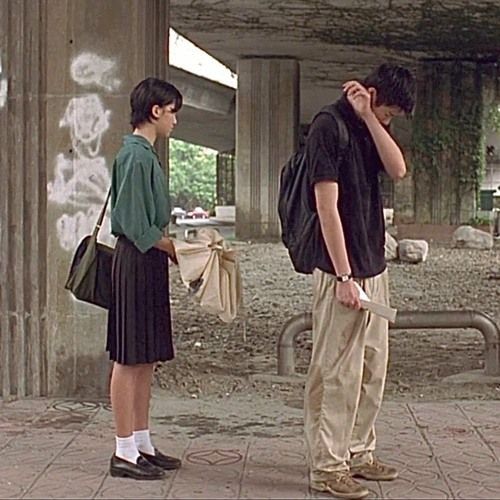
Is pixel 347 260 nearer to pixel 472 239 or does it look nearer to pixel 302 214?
pixel 302 214

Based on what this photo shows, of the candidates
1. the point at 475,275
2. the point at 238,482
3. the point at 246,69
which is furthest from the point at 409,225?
the point at 238,482

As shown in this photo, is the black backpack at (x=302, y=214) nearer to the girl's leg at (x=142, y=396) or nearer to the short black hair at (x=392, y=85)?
the short black hair at (x=392, y=85)

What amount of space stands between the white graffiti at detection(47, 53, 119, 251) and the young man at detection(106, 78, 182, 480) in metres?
1.70

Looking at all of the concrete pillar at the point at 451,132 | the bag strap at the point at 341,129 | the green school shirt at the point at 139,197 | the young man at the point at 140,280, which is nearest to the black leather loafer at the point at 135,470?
the young man at the point at 140,280

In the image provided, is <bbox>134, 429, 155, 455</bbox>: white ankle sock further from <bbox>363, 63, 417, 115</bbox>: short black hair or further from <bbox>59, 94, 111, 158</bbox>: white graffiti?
<bbox>59, 94, 111, 158</bbox>: white graffiti

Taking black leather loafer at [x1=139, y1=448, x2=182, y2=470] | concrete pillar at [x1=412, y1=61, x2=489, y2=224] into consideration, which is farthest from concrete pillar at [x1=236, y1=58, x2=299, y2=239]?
black leather loafer at [x1=139, y1=448, x2=182, y2=470]

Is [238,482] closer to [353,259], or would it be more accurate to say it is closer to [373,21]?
[353,259]

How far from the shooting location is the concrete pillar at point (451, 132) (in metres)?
26.8

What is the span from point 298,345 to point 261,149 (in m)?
19.2

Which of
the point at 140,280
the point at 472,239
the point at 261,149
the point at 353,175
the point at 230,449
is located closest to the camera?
the point at 353,175

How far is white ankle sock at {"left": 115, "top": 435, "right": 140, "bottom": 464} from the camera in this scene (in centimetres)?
478

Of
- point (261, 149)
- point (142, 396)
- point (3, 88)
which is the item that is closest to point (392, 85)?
point (142, 396)

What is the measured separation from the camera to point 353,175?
14.6 feet

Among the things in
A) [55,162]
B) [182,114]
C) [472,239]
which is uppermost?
[182,114]
